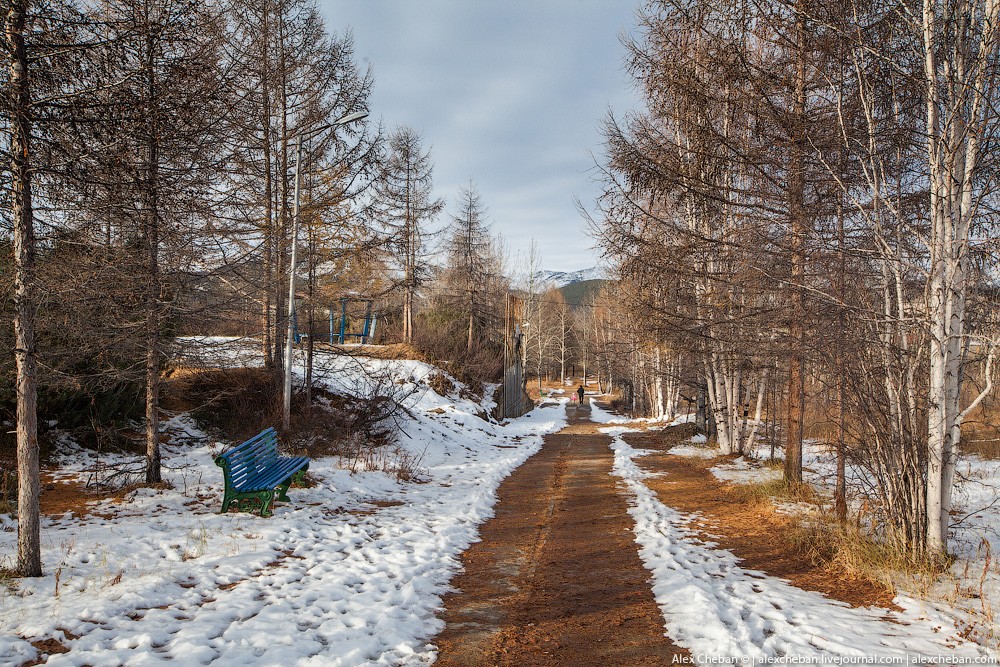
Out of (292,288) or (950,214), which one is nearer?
(950,214)

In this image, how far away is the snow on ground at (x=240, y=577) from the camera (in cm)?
359

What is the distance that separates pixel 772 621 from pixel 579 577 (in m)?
1.73

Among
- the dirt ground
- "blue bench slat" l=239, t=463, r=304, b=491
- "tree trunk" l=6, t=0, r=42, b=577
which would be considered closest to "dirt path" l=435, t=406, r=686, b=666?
the dirt ground

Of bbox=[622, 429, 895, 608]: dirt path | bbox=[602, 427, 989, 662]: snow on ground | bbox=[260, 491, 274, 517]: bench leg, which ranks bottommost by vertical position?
bbox=[622, 429, 895, 608]: dirt path

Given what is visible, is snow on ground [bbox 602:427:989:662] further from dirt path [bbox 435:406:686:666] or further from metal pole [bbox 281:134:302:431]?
metal pole [bbox 281:134:302:431]

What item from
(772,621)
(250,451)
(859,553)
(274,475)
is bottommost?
(772,621)

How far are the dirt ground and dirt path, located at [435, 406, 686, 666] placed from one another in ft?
0.03

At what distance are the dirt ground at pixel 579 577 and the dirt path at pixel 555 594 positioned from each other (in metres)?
0.01

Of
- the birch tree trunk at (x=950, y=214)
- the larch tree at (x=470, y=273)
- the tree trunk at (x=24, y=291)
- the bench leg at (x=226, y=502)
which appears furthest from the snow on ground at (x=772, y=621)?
the larch tree at (x=470, y=273)

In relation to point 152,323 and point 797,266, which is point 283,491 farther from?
point 797,266

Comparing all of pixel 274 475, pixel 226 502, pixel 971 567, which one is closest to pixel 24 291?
pixel 226 502

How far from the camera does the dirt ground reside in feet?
12.7

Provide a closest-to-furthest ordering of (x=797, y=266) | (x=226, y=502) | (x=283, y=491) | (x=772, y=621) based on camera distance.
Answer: (x=772, y=621) → (x=226, y=502) → (x=283, y=491) → (x=797, y=266)

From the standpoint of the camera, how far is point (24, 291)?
429 centimetres
